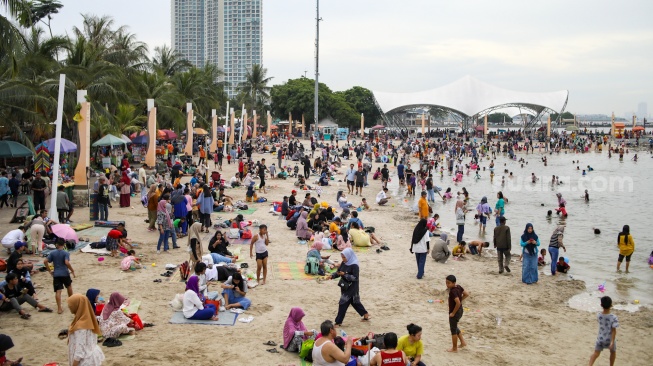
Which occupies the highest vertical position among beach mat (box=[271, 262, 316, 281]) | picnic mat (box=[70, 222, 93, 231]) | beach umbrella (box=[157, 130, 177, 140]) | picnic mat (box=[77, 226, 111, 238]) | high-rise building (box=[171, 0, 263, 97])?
high-rise building (box=[171, 0, 263, 97])

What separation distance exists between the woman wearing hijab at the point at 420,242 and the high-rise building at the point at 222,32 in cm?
12121

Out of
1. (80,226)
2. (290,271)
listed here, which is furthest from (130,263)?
(80,226)

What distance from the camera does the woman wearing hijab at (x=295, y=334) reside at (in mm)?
7129

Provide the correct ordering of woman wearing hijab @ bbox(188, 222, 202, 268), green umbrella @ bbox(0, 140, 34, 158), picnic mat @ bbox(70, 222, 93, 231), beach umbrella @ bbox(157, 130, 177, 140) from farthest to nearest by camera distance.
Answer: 1. beach umbrella @ bbox(157, 130, 177, 140)
2. green umbrella @ bbox(0, 140, 34, 158)
3. picnic mat @ bbox(70, 222, 93, 231)
4. woman wearing hijab @ bbox(188, 222, 202, 268)

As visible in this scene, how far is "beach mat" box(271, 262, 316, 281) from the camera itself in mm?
10500

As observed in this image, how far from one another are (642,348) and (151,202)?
31.9ft

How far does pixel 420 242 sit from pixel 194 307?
430 centimetres

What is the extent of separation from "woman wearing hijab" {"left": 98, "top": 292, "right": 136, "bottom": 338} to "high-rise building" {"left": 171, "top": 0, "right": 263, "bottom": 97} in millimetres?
123945

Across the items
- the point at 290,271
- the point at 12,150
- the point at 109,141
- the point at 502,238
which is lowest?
the point at 290,271

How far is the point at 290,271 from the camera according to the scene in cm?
1091

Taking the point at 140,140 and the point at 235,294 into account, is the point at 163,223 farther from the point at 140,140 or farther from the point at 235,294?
the point at 140,140

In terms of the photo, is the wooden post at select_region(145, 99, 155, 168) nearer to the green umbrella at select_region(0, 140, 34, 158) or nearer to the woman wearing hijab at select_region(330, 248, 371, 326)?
the green umbrella at select_region(0, 140, 34, 158)

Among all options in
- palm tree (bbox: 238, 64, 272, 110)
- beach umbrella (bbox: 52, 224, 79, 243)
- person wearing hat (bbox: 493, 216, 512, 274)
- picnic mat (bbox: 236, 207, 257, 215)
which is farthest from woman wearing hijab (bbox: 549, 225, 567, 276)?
palm tree (bbox: 238, 64, 272, 110)

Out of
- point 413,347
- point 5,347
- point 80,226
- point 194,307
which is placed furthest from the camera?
point 80,226
